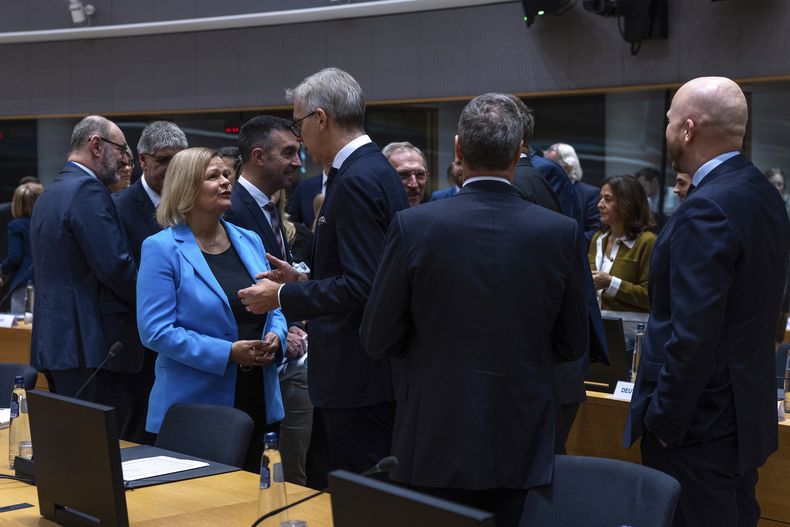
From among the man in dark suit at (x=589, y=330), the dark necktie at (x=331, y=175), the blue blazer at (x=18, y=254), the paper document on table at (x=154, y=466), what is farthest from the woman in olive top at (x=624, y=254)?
the blue blazer at (x=18, y=254)

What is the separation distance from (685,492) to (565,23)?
5889mm

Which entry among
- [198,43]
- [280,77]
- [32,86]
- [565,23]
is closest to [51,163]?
[32,86]

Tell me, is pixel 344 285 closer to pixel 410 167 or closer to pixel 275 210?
pixel 275 210

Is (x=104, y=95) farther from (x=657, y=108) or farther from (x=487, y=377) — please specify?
(x=487, y=377)

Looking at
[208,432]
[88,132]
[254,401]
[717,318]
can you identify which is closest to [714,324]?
[717,318]

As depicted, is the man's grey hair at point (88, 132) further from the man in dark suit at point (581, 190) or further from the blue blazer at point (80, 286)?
the man in dark suit at point (581, 190)

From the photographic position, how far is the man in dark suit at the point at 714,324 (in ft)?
8.60

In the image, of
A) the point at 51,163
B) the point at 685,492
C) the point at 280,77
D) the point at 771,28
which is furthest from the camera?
the point at 51,163

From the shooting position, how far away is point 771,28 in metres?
7.09

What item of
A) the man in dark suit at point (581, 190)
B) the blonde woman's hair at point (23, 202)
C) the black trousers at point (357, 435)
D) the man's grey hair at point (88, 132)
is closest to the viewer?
the black trousers at point (357, 435)

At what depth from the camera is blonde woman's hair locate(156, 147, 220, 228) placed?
3.76 meters

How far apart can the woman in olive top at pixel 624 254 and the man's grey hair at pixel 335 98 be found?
2.19m

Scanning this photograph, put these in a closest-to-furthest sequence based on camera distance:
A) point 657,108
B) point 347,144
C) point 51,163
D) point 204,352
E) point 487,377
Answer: point 487,377
point 347,144
point 204,352
point 657,108
point 51,163

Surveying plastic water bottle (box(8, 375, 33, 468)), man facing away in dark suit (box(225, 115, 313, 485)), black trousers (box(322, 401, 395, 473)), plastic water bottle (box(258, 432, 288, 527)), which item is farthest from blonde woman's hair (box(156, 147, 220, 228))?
plastic water bottle (box(258, 432, 288, 527))
